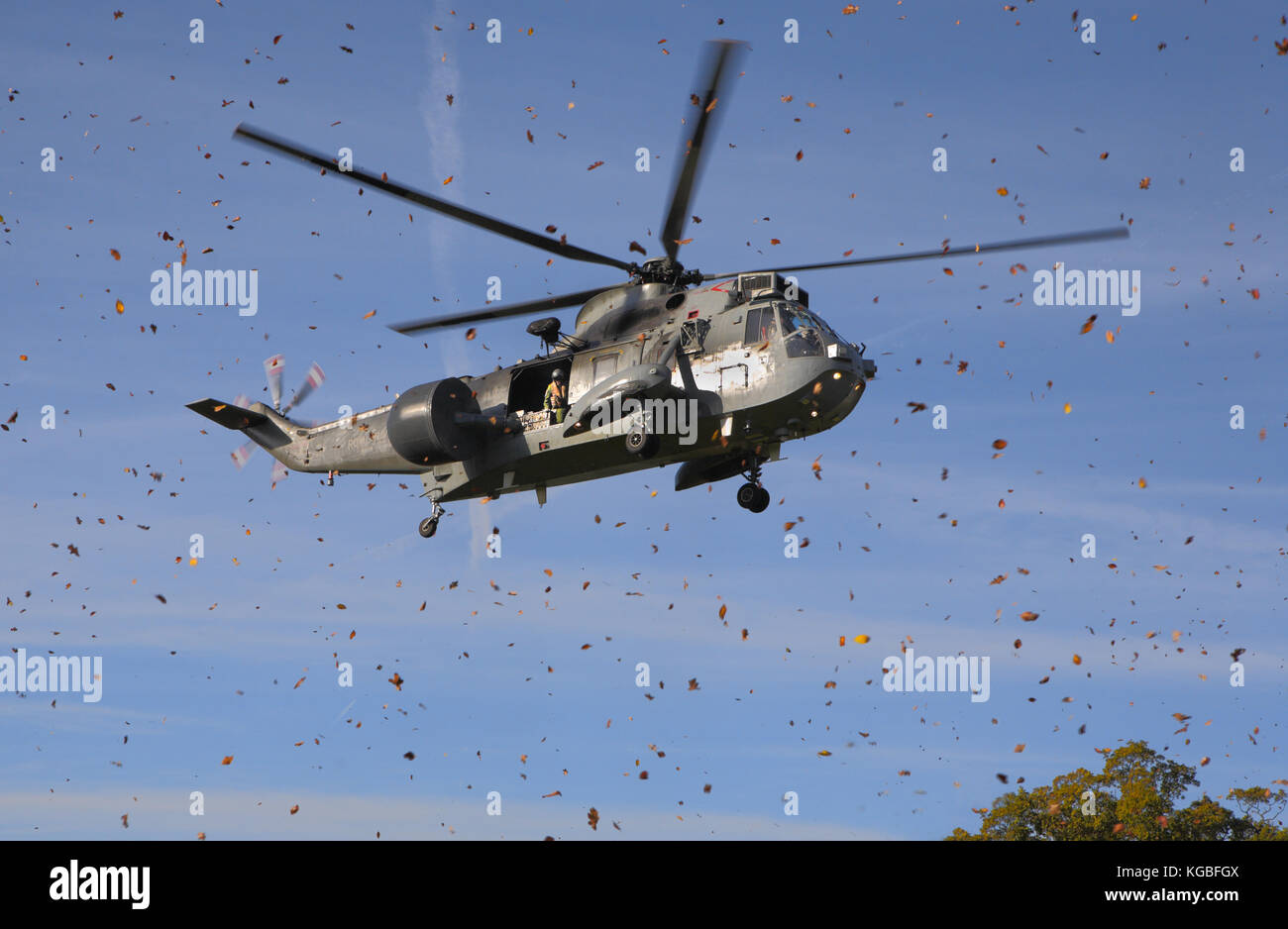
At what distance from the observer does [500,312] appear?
3041cm

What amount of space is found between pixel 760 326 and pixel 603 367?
3617 millimetres

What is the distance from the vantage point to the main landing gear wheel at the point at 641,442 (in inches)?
1061

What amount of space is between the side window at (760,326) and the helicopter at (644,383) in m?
0.03

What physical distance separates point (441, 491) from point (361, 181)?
23.5 feet

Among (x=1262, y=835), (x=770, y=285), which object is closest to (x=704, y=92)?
(x=770, y=285)

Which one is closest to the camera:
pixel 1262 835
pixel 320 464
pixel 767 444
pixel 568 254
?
pixel 767 444

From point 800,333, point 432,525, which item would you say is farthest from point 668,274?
point 432,525

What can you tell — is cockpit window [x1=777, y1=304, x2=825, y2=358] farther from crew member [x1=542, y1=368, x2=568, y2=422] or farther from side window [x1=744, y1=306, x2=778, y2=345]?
crew member [x1=542, y1=368, x2=568, y2=422]

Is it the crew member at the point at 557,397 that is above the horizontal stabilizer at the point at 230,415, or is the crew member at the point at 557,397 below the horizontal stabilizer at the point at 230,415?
below

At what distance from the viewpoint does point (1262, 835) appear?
50469 mm

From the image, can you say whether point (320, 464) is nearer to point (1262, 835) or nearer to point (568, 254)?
point (568, 254)

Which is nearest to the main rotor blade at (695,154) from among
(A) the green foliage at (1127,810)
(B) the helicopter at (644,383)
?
→ (B) the helicopter at (644,383)

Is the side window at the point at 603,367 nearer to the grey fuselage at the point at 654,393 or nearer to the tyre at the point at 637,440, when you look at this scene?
the grey fuselage at the point at 654,393

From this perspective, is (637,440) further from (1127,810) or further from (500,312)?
(1127,810)
